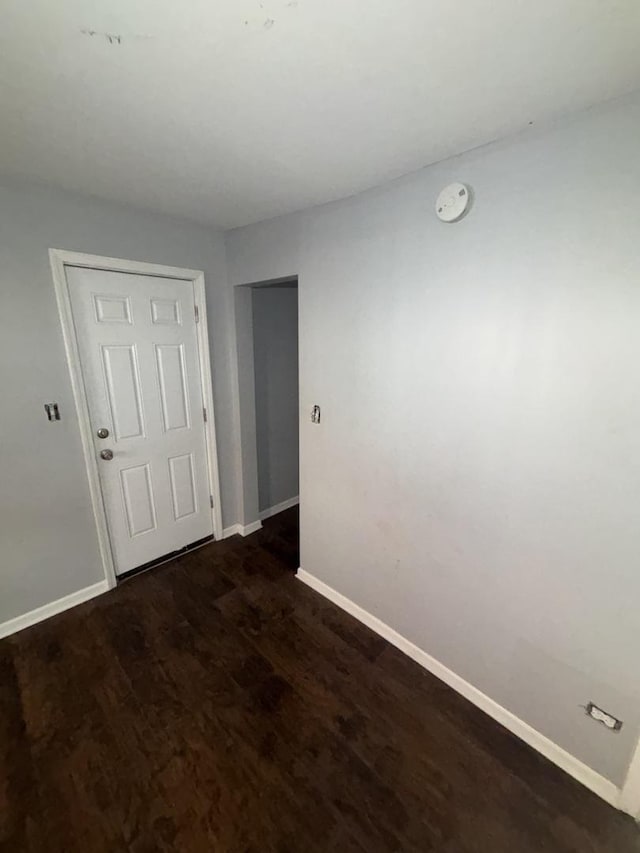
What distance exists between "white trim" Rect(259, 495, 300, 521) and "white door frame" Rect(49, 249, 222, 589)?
0.58 m

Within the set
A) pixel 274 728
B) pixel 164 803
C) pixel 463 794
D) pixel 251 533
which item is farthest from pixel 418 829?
pixel 251 533

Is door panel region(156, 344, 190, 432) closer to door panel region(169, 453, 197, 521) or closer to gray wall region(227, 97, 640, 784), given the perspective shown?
door panel region(169, 453, 197, 521)

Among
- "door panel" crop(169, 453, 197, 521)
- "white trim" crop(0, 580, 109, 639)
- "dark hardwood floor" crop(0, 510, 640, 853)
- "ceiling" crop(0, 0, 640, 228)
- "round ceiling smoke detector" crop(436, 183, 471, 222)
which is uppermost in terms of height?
"ceiling" crop(0, 0, 640, 228)

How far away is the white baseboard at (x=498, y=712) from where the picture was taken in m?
1.32

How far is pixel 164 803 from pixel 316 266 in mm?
2385

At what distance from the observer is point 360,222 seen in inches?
66.7

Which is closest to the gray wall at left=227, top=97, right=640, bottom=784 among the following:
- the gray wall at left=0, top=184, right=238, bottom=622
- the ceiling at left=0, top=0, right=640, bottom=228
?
the ceiling at left=0, top=0, right=640, bottom=228

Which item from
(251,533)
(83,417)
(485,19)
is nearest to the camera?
(485,19)

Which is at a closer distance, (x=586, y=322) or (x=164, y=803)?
(x=586, y=322)

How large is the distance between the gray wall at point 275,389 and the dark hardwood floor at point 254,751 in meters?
1.36

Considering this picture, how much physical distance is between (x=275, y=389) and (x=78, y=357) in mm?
1502

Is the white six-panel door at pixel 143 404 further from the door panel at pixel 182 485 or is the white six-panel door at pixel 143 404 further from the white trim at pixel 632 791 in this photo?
the white trim at pixel 632 791

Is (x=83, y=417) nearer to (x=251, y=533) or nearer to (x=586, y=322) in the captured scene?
→ (x=251, y=533)

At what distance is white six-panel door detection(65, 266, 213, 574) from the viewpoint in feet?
6.72
